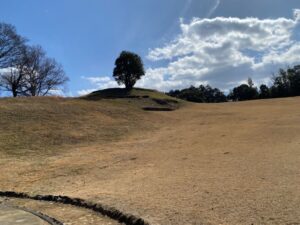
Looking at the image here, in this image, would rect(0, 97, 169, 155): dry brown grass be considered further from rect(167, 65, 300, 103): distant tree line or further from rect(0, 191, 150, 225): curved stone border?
rect(167, 65, 300, 103): distant tree line

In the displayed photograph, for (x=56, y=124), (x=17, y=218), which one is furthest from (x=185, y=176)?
(x=56, y=124)

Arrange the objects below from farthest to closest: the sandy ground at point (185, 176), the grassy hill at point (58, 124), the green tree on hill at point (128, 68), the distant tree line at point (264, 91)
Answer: the distant tree line at point (264, 91), the green tree on hill at point (128, 68), the grassy hill at point (58, 124), the sandy ground at point (185, 176)

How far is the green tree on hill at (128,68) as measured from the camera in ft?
157

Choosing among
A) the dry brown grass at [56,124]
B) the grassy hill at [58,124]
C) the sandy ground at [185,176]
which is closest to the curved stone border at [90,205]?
the sandy ground at [185,176]

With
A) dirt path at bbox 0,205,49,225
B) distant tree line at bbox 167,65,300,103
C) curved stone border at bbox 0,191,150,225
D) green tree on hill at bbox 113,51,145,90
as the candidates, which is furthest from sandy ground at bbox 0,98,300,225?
distant tree line at bbox 167,65,300,103

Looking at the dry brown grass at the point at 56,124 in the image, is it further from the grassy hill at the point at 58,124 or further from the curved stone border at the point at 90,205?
the curved stone border at the point at 90,205

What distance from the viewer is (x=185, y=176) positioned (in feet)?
32.0

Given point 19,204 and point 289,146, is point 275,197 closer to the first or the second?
point 19,204

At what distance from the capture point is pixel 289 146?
519 inches

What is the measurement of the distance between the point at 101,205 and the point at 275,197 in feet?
10.4

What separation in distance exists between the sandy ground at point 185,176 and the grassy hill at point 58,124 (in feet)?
4.60

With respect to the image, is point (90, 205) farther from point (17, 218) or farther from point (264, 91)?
point (264, 91)

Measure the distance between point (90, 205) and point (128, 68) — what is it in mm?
40346

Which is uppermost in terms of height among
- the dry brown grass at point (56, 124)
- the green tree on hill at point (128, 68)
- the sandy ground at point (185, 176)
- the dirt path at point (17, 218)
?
the green tree on hill at point (128, 68)
